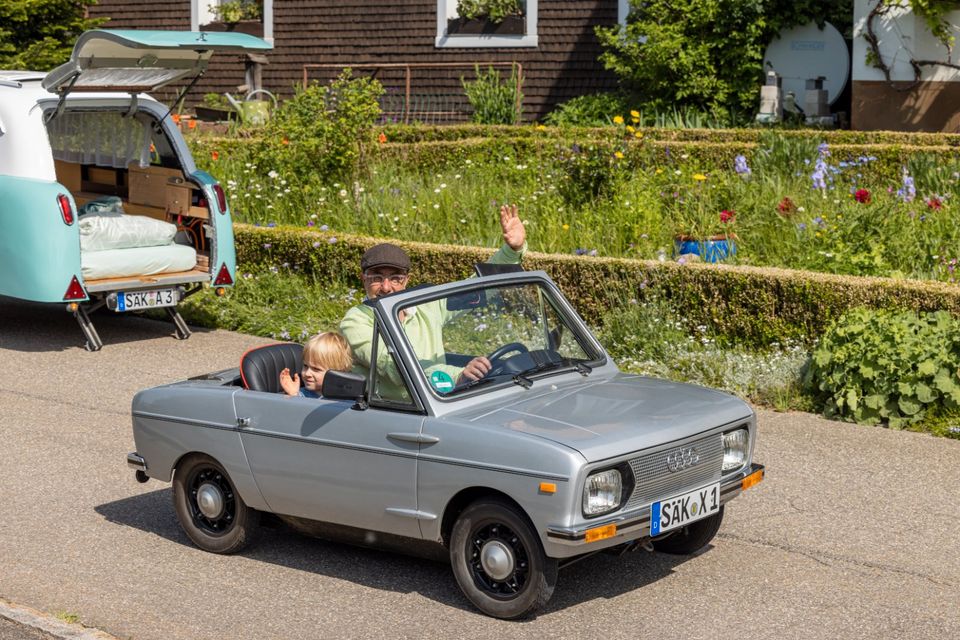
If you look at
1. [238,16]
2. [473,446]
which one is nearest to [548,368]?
[473,446]

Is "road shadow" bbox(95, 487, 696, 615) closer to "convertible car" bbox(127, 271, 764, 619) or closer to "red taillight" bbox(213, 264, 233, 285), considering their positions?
"convertible car" bbox(127, 271, 764, 619)

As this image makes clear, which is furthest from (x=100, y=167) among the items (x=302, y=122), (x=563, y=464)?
(x=563, y=464)

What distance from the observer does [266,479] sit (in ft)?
22.0

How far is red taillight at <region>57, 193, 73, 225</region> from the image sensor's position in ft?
38.2

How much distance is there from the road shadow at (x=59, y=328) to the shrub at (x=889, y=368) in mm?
6231

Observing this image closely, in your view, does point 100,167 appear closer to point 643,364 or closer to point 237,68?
point 643,364

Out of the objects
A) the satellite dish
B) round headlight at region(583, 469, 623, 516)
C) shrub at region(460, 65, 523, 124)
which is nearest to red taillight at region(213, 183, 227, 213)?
round headlight at region(583, 469, 623, 516)

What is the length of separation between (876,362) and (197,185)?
21.9 feet

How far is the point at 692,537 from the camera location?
22.0 feet

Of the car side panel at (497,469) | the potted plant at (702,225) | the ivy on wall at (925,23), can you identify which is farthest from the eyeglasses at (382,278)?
the ivy on wall at (925,23)

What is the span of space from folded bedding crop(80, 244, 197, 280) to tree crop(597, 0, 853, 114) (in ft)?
33.4

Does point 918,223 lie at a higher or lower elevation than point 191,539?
higher

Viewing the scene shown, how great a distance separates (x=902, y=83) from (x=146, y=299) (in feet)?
39.0

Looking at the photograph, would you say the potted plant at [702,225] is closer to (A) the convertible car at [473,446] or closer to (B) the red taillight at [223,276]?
(B) the red taillight at [223,276]
